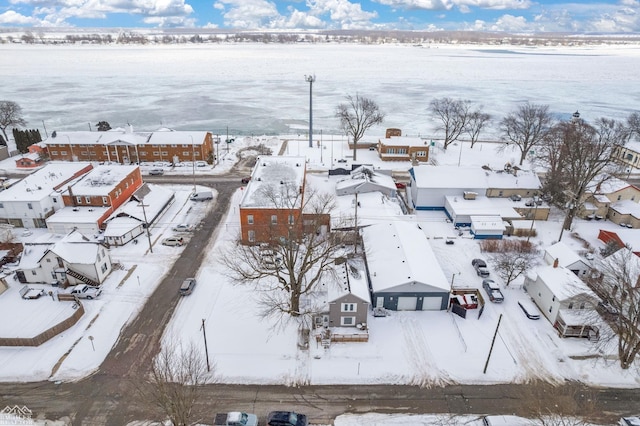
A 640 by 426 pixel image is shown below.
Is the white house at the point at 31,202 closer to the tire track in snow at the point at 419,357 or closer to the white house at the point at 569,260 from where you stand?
the tire track in snow at the point at 419,357

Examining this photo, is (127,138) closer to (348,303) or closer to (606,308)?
(348,303)

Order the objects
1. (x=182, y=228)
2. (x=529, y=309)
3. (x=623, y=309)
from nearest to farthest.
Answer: (x=623, y=309)
(x=529, y=309)
(x=182, y=228)

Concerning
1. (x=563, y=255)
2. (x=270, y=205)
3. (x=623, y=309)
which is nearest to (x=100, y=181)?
(x=270, y=205)

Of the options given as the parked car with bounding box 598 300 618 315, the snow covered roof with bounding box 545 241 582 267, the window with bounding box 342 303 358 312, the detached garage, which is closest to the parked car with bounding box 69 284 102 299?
the window with bounding box 342 303 358 312

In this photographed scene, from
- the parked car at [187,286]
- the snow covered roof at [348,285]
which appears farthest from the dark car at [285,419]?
the parked car at [187,286]

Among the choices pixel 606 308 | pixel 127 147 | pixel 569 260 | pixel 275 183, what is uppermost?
pixel 275 183

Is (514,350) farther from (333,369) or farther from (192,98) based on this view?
(192,98)

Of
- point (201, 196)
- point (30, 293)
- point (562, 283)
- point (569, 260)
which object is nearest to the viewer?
point (562, 283)
